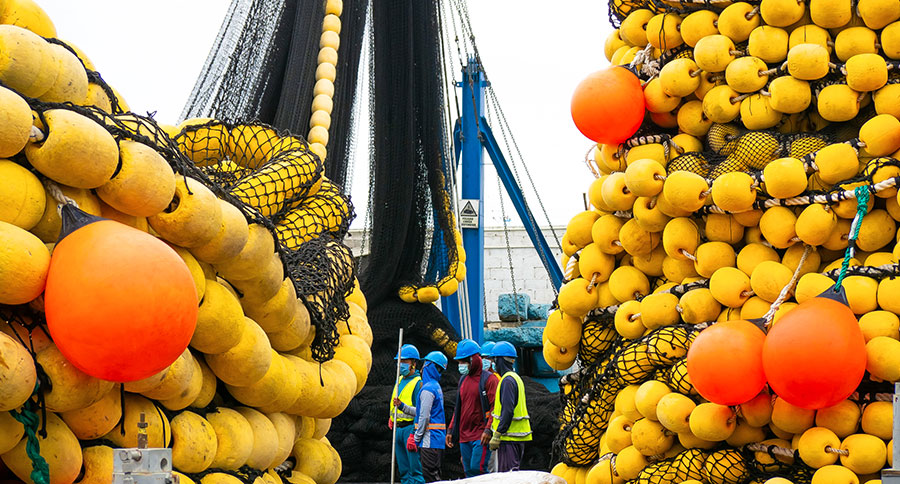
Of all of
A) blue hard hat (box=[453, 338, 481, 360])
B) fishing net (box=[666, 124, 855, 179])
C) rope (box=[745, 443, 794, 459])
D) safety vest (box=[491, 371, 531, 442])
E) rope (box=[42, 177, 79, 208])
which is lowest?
safety vest (box=[491, 371, 531, 442])

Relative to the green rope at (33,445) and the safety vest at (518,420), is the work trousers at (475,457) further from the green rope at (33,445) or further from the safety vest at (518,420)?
the green rope at (33,445)

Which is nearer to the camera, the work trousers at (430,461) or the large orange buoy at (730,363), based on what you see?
the large orange buoy at (730,363)

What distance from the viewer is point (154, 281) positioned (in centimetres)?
283

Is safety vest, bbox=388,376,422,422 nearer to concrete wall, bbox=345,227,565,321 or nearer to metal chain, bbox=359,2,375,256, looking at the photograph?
metal chain, bbox=359,2,375,256

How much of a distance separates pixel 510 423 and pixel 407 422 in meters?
1.49

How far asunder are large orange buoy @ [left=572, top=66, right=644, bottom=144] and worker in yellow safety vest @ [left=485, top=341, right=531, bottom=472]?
181 inches

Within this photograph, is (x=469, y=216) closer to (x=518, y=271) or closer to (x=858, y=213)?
(x=518, y=271)

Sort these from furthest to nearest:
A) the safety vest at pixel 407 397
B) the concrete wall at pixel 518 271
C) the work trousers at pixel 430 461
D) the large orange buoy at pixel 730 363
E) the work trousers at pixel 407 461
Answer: the concrete wall at pixel 518 271, the work trousers at pixel 407 461, the safety vest at pixel 407 397, the work trousers at pixel 430 461, the large orange buoy at pixel 730 363

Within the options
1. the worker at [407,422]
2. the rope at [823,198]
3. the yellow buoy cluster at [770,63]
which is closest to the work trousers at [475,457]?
the worker at [407,422]

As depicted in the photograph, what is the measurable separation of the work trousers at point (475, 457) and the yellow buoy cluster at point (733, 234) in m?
4.46

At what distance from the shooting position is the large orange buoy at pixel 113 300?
8.95 feet

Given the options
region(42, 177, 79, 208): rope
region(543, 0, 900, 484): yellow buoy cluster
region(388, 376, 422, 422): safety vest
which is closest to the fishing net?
region(543, 0, 900, 484): yellow buoy cluster

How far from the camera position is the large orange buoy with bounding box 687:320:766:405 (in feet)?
14.4

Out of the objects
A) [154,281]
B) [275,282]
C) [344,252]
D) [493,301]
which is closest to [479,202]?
[493,301]
